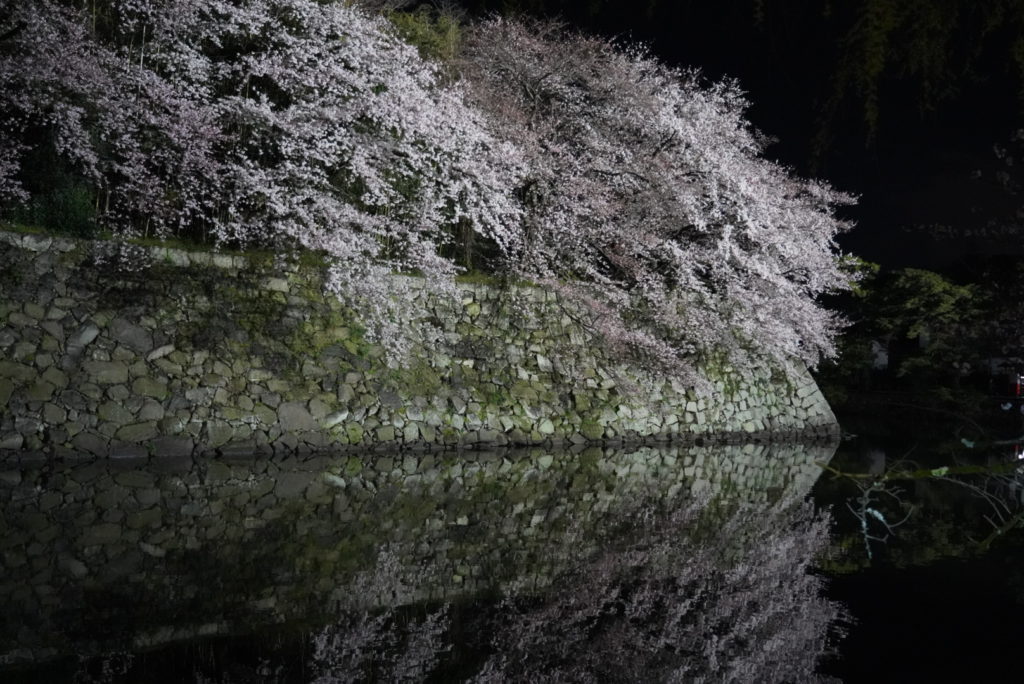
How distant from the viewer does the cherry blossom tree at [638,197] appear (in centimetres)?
1414

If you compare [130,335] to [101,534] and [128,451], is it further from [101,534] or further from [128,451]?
[101,534]

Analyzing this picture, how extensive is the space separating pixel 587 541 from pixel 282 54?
8.06m

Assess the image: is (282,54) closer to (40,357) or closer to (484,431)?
(40,357)

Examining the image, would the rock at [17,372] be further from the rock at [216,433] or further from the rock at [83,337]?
the rock at [216,433]

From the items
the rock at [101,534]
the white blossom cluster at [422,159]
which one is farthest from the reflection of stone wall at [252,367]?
the rock at [101,534]

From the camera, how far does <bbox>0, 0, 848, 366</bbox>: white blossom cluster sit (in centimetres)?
1008

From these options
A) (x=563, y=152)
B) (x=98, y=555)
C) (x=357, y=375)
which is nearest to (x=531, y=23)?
(x=563, y=152)

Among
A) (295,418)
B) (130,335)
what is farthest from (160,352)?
(295,418)

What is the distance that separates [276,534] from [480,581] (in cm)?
179

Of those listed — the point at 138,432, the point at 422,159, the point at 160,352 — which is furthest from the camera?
the point at 422,159

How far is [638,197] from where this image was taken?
1468 cm

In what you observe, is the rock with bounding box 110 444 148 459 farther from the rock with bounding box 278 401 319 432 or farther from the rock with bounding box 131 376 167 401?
the rock with bounding box 278 401 319 432

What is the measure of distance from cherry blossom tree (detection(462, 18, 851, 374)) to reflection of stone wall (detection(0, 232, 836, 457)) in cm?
103

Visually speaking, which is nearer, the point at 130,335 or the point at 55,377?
the point at 55,377
